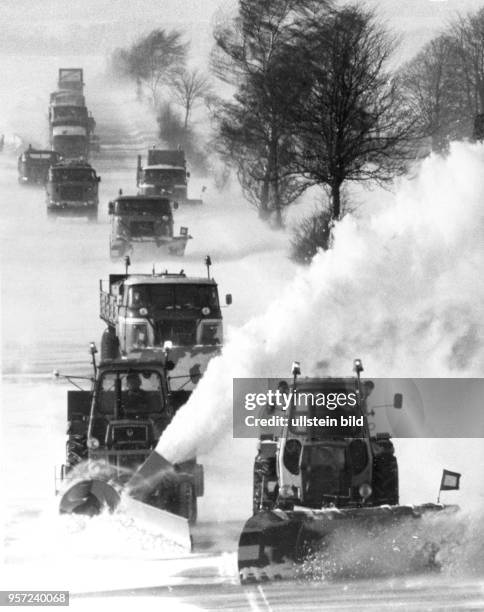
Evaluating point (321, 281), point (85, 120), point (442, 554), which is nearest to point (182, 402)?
point (321, 281)

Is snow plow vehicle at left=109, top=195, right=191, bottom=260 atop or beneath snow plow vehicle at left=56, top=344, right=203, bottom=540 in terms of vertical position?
atop

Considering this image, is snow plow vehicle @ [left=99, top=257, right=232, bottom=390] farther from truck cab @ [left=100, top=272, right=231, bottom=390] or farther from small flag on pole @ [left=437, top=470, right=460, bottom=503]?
small flag on pole @ [left=437, top=470, right=460, bottom=503]

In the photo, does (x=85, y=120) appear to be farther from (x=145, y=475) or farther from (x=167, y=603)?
(x=167, y=603)

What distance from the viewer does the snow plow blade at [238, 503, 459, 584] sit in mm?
9477

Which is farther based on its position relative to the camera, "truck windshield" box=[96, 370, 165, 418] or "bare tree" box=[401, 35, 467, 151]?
"bare tree" box=[401, 35, 467, 151]

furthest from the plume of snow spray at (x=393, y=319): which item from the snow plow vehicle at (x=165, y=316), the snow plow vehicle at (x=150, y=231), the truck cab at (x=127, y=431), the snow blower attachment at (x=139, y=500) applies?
the snow plow vehicle at (x=150, y=231)

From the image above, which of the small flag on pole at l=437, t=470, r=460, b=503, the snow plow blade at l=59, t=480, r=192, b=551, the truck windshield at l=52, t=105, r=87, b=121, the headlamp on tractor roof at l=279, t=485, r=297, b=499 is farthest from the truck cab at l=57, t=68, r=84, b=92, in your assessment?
the small flag on pole at l=437, t=470, r=460, b=503

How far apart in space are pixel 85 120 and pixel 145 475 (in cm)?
332

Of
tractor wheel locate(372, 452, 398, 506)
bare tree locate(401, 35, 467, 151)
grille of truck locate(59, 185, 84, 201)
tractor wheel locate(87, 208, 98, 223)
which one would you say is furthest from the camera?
tractor wheel locate(87, 208, 98, 223)

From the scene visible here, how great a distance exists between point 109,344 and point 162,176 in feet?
4.38

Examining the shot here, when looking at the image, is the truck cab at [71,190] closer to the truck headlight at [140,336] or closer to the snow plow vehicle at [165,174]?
the snow plow vehicle at [165,174]

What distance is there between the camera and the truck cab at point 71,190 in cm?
1198

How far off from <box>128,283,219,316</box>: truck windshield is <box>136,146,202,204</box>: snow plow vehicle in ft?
2.18

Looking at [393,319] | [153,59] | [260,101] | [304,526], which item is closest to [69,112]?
[153,59]
